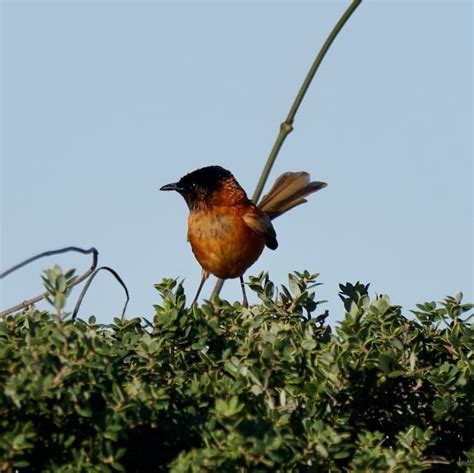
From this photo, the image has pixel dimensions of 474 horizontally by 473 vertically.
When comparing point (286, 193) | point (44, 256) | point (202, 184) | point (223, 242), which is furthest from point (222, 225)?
point (44, 256)

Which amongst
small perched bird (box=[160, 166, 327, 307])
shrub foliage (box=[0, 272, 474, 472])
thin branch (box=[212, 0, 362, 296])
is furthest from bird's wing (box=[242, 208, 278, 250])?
shrub foliage (box=[0, 272, 474, 472])

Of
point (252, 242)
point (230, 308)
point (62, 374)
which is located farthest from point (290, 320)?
point (252, 242)

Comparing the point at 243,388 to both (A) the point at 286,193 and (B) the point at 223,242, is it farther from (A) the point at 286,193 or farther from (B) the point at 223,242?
(A) the point at 286,193

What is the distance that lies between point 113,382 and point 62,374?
0.28 metres

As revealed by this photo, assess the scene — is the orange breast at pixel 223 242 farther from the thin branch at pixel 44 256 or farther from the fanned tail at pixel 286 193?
the thin branch at pixel 44 256

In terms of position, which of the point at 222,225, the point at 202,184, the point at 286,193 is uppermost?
the point at 286,193

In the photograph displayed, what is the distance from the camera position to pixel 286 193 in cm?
1009

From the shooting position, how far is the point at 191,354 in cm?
501

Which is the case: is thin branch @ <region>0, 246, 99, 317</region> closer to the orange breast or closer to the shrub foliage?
the shrub foliage

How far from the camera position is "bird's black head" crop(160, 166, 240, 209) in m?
9.01

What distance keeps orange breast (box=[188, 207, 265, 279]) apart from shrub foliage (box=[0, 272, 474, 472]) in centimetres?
302

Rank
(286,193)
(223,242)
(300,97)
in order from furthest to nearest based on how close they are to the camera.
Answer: (286,193) → (223,242) → (300,97)

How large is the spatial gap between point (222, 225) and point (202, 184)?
44 cm

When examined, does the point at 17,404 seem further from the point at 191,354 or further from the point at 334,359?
the point at 334,359
